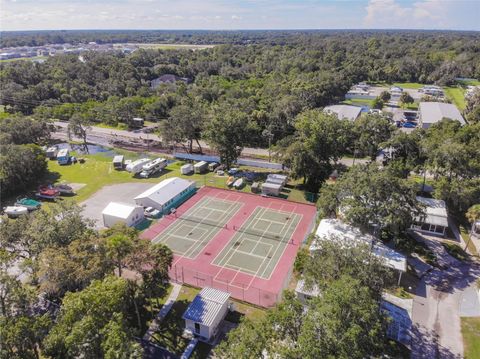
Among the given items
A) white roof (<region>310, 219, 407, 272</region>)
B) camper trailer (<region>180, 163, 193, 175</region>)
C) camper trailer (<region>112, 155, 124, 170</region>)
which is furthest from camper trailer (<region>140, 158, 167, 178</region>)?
white roof (<region>310, 219, 407, 272</region>)

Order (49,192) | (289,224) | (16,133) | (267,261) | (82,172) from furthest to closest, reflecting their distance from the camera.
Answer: (16,133), (82,172), (49,192), (289,224), (267,261)

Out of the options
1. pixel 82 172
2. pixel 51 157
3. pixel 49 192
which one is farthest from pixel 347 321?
pixel 51 157

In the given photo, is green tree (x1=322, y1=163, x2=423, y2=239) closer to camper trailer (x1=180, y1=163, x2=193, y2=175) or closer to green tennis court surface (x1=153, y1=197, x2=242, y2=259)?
green tennis court surface (x1=153, y1=197, x2=242, y2=259)

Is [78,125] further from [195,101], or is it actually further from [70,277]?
[70,277]

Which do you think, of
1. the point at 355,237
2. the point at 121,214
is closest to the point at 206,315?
the point at 355,237

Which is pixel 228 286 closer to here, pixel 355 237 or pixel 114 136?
pixel 355 237
